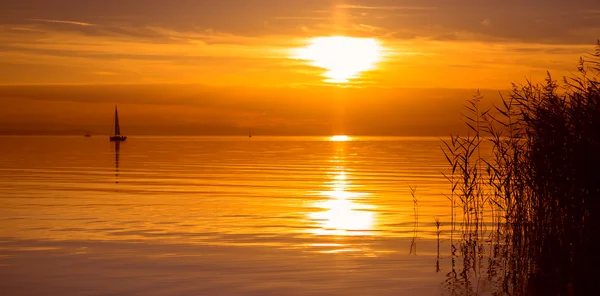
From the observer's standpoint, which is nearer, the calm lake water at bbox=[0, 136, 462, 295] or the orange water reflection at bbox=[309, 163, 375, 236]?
the calm lake water at bbox=[0, 136, 462, 295]

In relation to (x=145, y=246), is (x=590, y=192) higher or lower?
higher

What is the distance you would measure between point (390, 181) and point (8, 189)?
61.0 feet

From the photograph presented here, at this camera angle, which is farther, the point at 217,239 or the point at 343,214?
the point at 343,214

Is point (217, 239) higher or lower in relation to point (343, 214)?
lower

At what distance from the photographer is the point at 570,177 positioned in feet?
47.7

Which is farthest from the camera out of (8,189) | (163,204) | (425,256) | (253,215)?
(8,189)

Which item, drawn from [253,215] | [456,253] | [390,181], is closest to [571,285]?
[456,253]

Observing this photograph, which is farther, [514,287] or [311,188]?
[311,188]

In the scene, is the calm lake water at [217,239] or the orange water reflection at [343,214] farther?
the orange water reflection at [343,214]

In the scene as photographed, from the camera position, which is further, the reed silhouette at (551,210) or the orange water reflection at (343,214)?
the orange water reflection at (343,214)

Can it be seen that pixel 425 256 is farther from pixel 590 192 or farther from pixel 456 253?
pixel 590 192

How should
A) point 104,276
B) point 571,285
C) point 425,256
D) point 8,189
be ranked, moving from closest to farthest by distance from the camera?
point 571,285 → point 104,276 → point 425,256 → point 8,189

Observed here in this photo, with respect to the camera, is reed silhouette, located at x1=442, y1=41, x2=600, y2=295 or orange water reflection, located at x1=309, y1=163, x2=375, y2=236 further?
orange water reflection, located at x1=309, y1=163, x2=375, y2=236

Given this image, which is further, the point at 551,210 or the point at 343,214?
the point at 343,214
